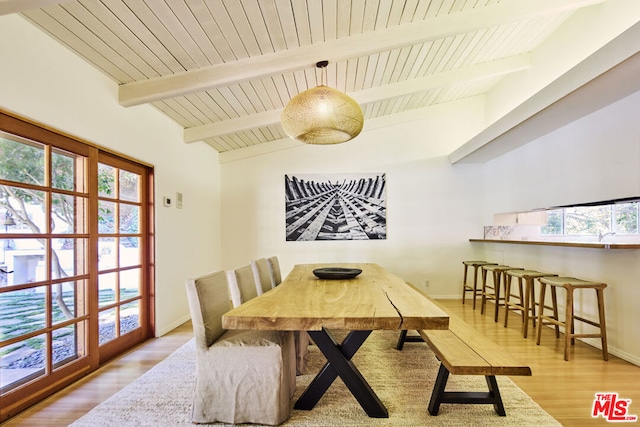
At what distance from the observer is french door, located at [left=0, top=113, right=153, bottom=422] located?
2.05 metres

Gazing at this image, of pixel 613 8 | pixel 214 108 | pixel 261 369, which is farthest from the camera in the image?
pixel 214 108

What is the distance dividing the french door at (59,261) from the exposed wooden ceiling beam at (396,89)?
116cm

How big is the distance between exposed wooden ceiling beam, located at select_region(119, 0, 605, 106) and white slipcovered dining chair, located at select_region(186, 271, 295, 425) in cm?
190

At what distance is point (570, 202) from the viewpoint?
11.4 ft

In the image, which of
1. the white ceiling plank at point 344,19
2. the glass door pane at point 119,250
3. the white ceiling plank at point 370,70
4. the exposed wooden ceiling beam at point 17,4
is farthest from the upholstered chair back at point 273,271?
the exposed wooden ceiling beam at point 17,4

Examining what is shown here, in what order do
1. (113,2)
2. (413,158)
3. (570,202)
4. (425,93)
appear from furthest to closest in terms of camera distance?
(413,158), (425,93), (570,202), (113,2)

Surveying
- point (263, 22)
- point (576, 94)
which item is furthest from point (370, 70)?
point (576, 94)

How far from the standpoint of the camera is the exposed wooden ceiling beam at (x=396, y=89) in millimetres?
4055

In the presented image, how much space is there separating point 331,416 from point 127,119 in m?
3.07

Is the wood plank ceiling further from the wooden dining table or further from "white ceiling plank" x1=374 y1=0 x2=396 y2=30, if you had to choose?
the wooden dining table

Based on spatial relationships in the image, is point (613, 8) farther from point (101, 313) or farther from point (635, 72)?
point (101, 313)

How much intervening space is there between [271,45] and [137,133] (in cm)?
163

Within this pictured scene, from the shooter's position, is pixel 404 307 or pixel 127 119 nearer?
pixel 404 307

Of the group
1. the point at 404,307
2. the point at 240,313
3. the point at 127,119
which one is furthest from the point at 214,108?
the point at 404,307
